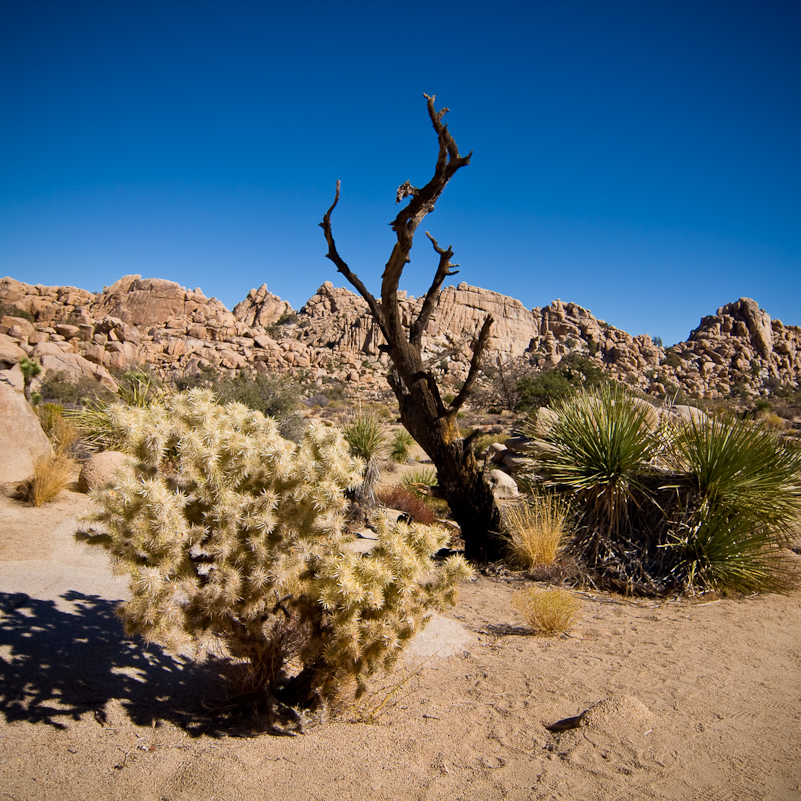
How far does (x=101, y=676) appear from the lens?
3.48 meters

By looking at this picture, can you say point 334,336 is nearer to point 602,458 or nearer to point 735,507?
point 602,458

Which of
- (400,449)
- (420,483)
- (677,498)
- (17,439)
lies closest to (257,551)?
(677,498)

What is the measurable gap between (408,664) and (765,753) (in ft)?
7.43

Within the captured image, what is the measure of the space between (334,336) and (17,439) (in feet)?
194

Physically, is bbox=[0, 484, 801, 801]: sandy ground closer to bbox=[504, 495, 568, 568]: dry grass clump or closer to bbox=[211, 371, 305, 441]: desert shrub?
bbox=[504, 495, 568, 568]: dry grass clump

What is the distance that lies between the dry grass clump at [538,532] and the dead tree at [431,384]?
0.33 metres

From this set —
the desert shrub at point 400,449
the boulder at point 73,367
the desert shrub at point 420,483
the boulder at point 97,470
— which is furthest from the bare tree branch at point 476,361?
the boulder at point 73,367

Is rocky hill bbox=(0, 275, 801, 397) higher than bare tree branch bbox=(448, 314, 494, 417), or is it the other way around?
rocky hill bbox=(0, 275, 801, 397)

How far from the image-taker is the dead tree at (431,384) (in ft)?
21.1

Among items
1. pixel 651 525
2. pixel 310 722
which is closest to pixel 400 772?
pixel 310 722

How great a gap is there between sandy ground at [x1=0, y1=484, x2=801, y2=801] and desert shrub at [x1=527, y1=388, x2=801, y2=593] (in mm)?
1083

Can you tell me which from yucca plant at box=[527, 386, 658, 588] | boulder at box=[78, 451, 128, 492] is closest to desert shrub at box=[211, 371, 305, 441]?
boulder at box=[78, 451, 128, 492]

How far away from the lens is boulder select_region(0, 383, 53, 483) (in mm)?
7879

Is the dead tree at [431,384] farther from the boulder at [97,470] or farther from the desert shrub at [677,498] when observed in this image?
the boulder at [97,470]
